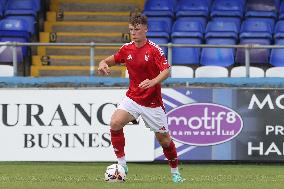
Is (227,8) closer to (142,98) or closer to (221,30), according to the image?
(221,30)

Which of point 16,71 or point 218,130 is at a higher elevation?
point 16,71

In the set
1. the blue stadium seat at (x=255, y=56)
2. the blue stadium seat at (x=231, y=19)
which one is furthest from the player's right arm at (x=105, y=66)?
the blue stadium seat at (x=231, y=19)

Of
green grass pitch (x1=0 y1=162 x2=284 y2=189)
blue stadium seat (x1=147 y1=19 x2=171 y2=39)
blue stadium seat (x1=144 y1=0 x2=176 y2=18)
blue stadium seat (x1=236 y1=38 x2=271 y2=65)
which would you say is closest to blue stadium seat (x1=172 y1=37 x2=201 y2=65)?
blue stadium seat (x1=236 y1=38 x2=271 y2=65)

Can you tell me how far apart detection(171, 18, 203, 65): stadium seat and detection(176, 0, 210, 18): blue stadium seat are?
1.04 ft

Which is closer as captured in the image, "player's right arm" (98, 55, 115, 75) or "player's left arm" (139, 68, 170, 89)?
"player's left arm" (139, 68, 170, 89)

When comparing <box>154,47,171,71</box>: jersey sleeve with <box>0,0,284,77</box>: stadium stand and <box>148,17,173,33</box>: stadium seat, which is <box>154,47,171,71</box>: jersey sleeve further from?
<box>148,17,173,33</box>: stadium seat

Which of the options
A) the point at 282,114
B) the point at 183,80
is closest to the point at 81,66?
the point at 183,80

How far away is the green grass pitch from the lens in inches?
391

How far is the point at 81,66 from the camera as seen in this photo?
725 inches

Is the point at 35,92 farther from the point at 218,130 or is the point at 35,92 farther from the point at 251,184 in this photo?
the point at 251,184

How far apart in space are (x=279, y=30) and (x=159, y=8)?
2986 millimetres

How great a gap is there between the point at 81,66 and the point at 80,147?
153 inches

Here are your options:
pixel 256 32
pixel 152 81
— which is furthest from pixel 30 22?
pixel 152 81

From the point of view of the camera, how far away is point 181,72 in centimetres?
1550
